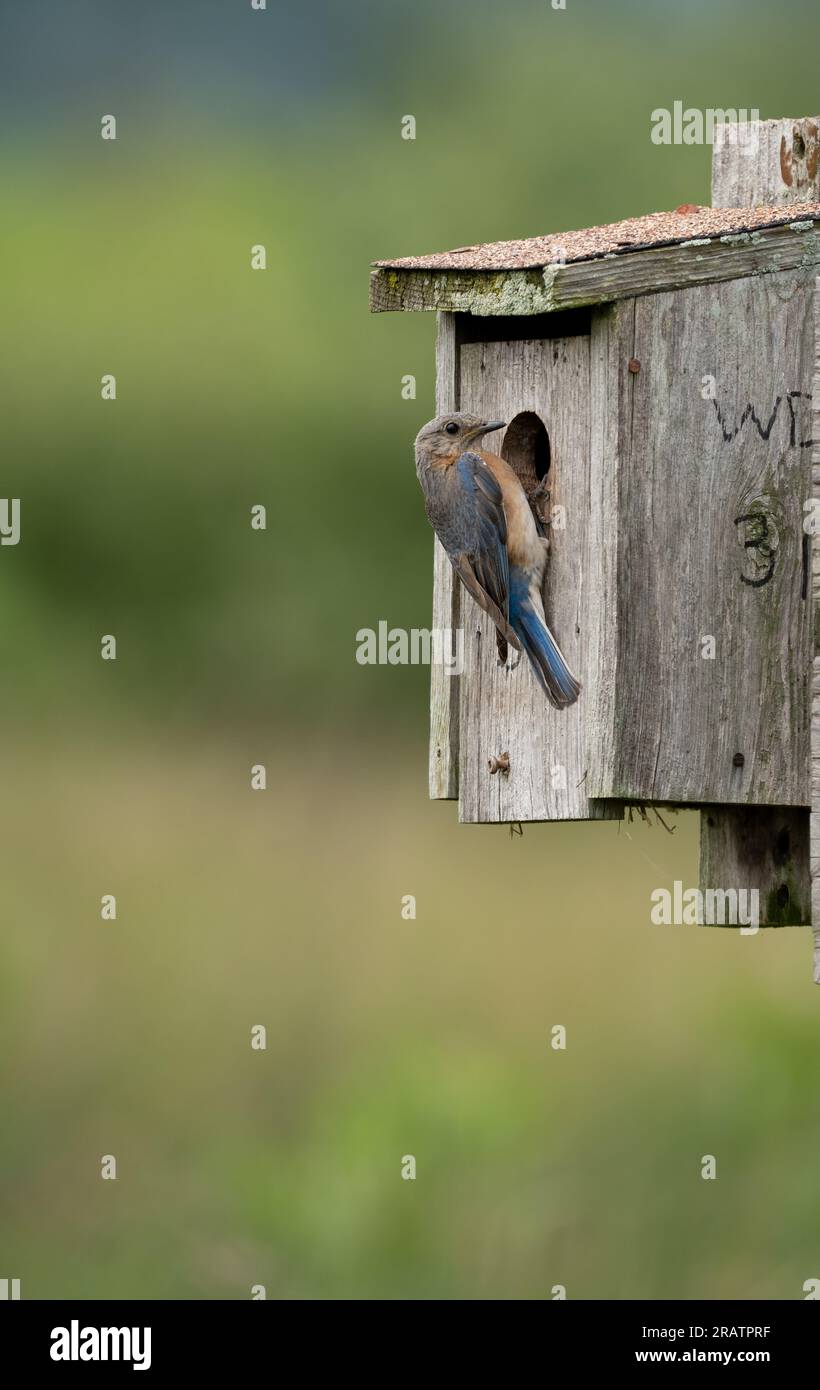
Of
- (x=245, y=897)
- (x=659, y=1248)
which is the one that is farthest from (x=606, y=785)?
(x=245, y=897)

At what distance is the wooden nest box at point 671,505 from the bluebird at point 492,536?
0.20 feet

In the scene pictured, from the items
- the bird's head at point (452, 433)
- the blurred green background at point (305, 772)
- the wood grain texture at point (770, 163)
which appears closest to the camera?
the bird's head at point (452, 433)

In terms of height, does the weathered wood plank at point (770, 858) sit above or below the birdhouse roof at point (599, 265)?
below

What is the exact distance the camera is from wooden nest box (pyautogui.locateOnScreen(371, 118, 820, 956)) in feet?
18.1

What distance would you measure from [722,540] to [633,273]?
2.30 feet

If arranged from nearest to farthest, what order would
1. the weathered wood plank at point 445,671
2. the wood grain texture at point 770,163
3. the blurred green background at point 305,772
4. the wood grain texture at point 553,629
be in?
the wood grain texture at point 553,629
the weathered wood plank at point 445,671
the wood grain texture at point 770,163
the blurred green background at point 305,772

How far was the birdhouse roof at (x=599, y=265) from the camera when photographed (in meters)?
5.49

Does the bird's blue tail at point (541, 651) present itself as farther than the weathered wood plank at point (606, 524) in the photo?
Yes

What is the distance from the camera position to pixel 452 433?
19.1 feet

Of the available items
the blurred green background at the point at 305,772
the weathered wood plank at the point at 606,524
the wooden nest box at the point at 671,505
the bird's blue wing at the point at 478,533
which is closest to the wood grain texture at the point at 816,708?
the wooden nest box at the point at 671,505

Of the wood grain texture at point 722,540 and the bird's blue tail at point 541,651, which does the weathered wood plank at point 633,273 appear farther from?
the bird's blue tail at point 541,651

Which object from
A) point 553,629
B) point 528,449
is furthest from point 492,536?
point 528,449

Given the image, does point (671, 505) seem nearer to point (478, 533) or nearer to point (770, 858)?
point (478, 533)

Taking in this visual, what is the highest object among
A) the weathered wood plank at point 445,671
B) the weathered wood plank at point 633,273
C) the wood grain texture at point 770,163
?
the wood grain texture at point 770,163
